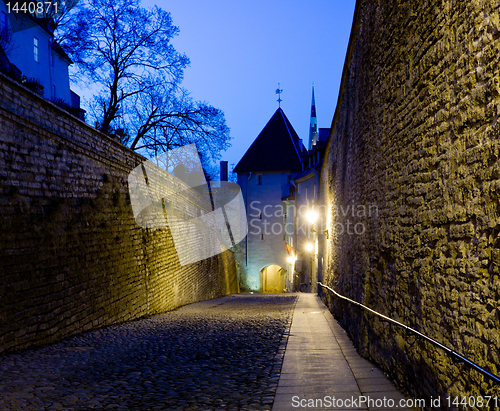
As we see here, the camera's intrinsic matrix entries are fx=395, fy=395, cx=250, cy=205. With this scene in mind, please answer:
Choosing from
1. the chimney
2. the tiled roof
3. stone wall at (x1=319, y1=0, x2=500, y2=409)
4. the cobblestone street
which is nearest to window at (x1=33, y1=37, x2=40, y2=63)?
the cobblestone street

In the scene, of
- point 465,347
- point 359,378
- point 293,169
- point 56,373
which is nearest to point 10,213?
point 56,373

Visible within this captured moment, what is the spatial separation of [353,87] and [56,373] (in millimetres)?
7138

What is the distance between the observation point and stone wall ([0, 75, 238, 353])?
5.38 meters

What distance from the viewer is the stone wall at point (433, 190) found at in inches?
106

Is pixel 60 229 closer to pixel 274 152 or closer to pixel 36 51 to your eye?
pixel 36 51

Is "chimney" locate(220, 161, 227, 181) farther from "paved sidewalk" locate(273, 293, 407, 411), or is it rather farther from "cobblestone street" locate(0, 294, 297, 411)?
"paved sidewalk" locate(273, 293, 407, 411)

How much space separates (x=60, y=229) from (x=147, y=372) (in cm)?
302

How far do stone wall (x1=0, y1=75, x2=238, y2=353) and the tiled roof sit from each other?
2584 cm

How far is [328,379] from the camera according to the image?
4.65m

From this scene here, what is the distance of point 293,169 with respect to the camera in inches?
1401

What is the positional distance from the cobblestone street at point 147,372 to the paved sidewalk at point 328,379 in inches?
7.3

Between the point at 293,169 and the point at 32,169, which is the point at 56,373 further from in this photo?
the point at 293,169

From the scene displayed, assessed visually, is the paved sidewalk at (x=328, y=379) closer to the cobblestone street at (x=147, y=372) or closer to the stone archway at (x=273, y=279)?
the cobblestone street at (x=147, y=372)

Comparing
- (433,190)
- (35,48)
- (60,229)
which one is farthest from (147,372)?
(35,48)
